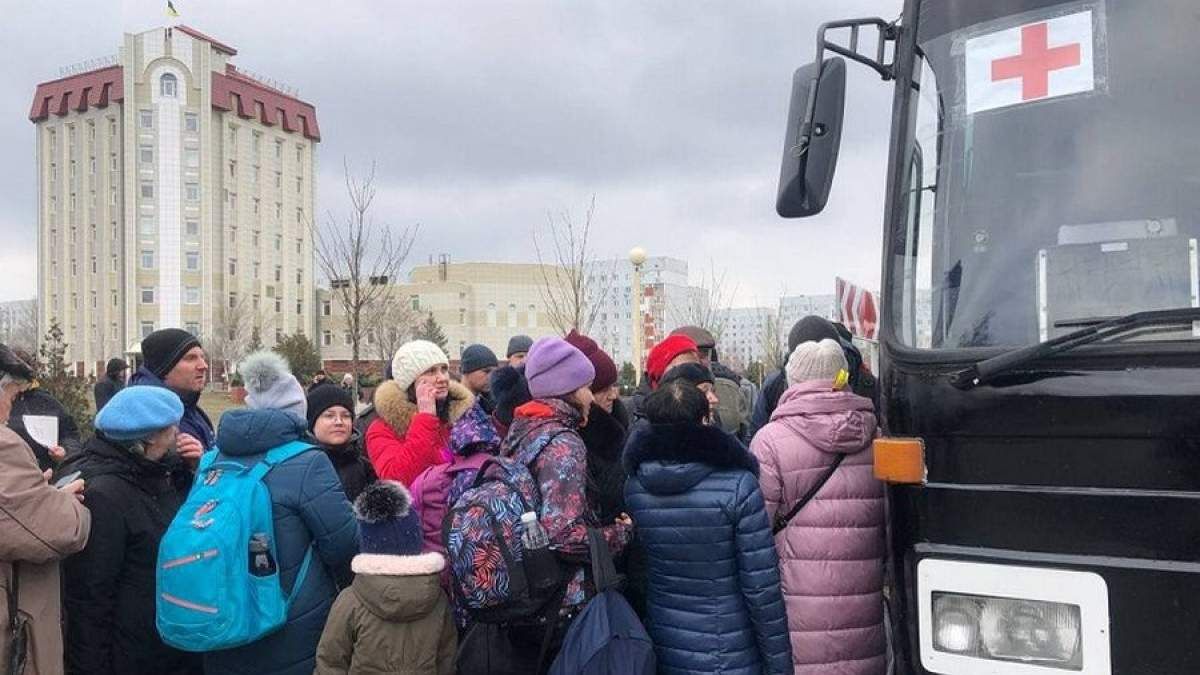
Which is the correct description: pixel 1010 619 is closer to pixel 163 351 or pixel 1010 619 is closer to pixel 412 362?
pixel 412 362

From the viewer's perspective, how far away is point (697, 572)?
3.49 meters

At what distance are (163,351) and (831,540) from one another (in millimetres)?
3330

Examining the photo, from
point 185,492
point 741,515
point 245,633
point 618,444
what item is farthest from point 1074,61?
point 185,492

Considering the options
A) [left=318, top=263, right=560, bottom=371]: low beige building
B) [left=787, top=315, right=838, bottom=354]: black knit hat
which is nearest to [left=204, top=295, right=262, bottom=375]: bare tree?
[left=318, top=263, right=560, bottom=371]: low beige building

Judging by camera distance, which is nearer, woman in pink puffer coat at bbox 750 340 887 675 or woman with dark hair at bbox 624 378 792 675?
woman with dark hair at bbox 624 378 792 675

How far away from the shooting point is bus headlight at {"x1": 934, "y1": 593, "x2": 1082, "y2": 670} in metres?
2.52

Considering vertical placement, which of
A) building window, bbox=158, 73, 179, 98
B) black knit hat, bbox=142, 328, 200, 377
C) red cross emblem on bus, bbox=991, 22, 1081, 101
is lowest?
black knit hat, bbox=142, 328, 200, 377

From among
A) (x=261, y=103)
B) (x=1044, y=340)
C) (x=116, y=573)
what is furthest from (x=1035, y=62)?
(x=261, y=103)

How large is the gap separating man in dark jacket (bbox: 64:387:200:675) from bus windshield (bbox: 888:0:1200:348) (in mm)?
3007

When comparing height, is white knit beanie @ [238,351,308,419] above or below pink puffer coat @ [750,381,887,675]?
above

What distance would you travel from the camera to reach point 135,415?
3.77 metres

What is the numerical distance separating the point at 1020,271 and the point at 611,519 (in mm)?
1782

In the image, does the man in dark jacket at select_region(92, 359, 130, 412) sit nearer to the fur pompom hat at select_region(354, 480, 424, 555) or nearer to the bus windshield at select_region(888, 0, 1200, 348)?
the fur pompom hat at select_region(354, 480, 424, 555)

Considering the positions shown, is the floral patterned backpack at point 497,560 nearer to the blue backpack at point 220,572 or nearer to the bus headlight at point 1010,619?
the blue backpack at point 220,572
